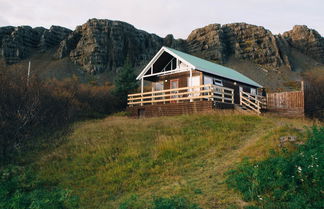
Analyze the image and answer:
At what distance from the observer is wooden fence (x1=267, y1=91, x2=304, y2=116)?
70.7 feet

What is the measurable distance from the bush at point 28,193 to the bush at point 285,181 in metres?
4.90

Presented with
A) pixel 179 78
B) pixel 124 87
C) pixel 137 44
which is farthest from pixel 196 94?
pixel 137 44

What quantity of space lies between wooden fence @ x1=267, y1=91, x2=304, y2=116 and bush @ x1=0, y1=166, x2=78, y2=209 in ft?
65.2

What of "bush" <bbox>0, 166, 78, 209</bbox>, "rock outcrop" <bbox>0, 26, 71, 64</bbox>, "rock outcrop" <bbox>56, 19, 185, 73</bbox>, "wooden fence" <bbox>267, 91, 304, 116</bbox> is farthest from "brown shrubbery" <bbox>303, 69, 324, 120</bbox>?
"rock outcrop" <bbox>0, 26, 71, 64</bbox>

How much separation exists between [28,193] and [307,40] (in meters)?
114

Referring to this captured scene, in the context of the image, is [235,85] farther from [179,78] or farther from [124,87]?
[124,87]

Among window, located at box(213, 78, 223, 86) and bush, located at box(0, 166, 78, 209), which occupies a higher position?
window, located at box(213, 78, 223, 86)

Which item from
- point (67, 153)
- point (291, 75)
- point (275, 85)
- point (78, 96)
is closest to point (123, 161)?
point (67, 153)

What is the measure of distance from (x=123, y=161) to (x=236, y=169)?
4.99m

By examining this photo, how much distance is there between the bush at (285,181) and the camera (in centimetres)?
625

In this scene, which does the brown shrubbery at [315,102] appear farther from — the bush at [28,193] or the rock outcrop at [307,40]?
the rock outcrop at [307,40]

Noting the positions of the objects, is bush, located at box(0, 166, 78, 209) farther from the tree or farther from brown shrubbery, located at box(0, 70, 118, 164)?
the tree

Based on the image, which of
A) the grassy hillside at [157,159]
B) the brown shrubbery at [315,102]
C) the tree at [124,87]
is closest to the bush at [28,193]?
the grassy hillside at [157,159]

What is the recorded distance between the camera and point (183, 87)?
24594 millimetres
